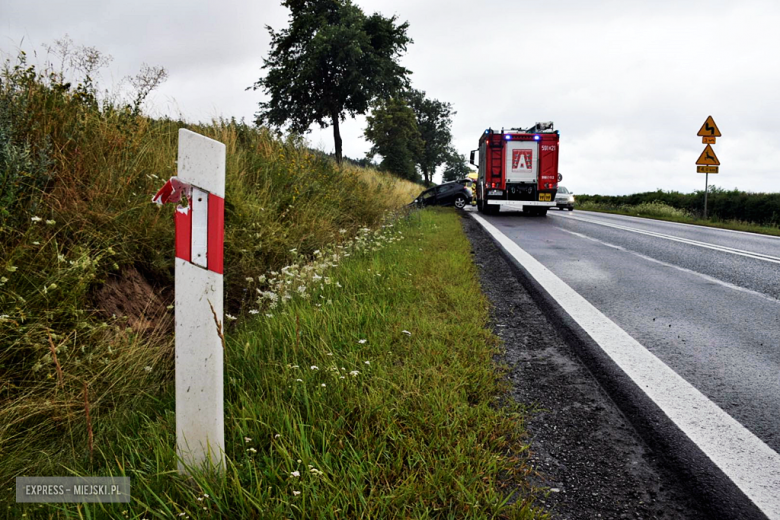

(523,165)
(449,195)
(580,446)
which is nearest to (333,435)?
(580,446)

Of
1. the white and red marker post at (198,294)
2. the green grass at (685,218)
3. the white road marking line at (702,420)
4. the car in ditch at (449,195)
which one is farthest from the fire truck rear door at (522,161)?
the white and red marker post at (198,294)

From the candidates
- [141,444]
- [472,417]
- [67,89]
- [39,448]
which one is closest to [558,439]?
[472,417]

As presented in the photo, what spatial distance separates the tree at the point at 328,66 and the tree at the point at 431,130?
158ft

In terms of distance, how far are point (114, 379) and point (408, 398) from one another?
1847 millimetres

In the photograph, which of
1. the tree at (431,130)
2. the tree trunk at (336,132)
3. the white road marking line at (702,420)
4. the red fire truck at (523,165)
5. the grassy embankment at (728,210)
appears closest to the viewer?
the white road marking line at (702,420)

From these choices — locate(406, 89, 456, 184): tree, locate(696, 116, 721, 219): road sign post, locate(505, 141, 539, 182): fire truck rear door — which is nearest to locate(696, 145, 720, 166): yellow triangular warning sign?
locate(696, 116, 721, 219): road sign post

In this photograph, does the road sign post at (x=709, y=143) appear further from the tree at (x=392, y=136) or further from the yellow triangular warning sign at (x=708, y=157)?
the tree at (x=392, y=136)

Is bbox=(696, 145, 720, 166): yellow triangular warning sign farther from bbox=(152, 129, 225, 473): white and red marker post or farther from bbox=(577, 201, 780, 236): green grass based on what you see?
bbox=(152, 129, 225, 473): white and red marker post

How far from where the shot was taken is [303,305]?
383 centimetres

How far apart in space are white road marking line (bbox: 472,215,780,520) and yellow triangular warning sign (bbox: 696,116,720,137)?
16.8 meters

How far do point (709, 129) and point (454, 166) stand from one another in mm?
68538

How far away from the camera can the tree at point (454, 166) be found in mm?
78750

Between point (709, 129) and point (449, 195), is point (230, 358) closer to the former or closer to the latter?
point (709, 129)

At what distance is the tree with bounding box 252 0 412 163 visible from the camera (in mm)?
24422
